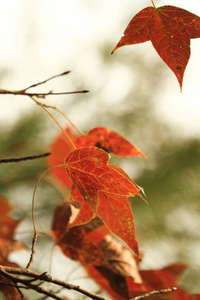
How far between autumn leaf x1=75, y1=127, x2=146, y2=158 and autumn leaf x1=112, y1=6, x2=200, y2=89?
0.61ft

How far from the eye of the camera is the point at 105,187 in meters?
0.49

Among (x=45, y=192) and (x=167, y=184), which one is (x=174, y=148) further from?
(x=45, y=192)

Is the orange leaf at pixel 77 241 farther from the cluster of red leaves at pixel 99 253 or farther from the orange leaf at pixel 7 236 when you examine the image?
the orange leaf at pixel 7 236

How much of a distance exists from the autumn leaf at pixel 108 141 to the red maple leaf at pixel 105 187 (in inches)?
7.0

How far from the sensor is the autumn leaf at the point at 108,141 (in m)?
0.69

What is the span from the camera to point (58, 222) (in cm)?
69

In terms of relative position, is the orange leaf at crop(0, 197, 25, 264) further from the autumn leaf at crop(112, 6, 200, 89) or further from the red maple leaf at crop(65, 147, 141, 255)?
the autumn leaf at crop(112, 6, 200, 89)

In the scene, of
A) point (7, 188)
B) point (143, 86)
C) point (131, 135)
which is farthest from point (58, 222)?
point (143, 86)

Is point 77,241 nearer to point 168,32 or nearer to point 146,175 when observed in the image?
point 168,32

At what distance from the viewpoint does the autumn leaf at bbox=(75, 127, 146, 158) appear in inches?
27.3

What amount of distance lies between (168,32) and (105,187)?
27 centimetres

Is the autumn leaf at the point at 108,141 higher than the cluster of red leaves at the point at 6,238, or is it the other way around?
the autumn leaf at the point at 108,141

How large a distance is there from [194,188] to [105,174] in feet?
3.95

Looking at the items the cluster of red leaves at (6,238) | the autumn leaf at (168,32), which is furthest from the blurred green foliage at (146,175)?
the autumn leaf at (168,32)
